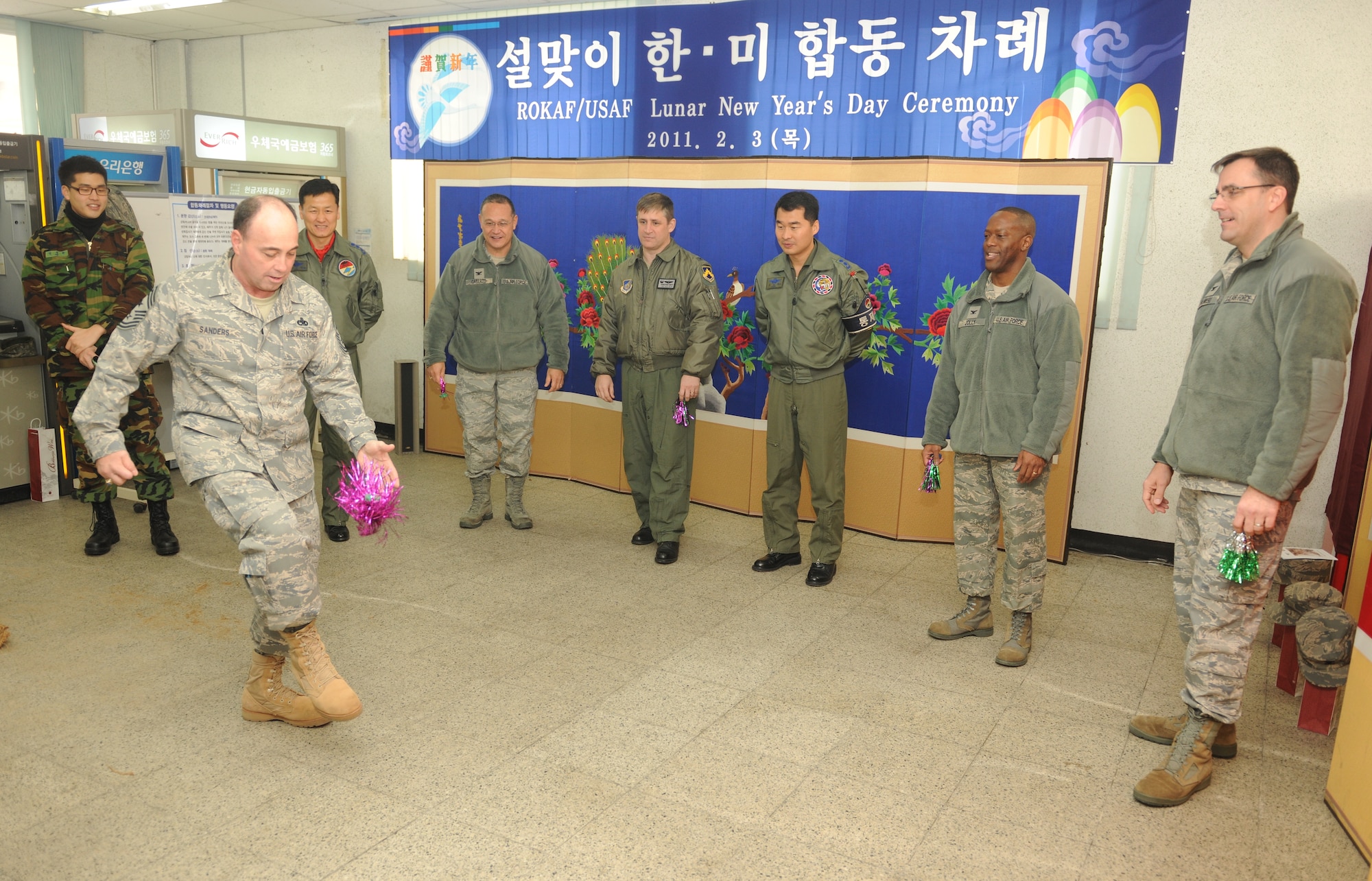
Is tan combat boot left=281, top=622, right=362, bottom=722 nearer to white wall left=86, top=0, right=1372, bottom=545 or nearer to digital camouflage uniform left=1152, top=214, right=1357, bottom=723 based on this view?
digital camouflage uniform left=1152, top=214, right=1357, bottom=723

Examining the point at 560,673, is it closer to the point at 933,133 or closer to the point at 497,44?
the point at 933,133

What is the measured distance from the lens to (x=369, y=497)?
2.70m

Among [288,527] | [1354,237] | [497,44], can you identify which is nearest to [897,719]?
[288,527]

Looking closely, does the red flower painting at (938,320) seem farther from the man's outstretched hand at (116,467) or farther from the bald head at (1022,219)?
the man's outstretched hand at (116,467)

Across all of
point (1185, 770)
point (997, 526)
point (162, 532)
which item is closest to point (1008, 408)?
point (997, 526)

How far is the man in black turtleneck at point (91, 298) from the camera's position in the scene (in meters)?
4.34

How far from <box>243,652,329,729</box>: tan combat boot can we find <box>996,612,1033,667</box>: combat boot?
7.43 feet

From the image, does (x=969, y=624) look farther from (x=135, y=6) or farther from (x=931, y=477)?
(x=135, y=6)

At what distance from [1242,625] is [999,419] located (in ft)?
3.43

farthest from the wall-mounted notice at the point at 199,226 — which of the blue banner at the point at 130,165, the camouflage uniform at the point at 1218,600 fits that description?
the camouflage uniform at the point at 1218,600

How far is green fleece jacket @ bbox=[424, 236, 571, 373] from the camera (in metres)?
4.79

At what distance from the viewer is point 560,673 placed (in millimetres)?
3336

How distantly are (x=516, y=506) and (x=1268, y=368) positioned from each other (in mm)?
3466

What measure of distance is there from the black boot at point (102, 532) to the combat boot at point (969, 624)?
141 inches
